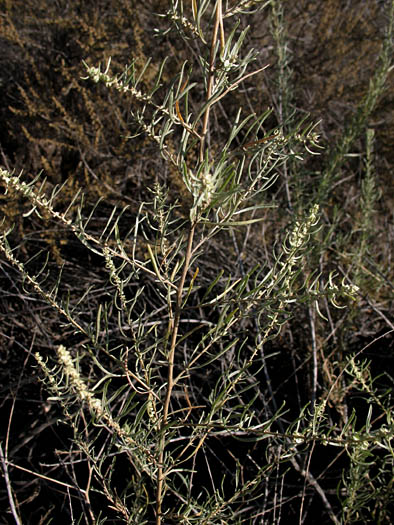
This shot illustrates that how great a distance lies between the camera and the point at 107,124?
2.93 meters

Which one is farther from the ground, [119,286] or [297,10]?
[119,286]

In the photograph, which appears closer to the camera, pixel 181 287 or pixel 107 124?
pixel 181 287

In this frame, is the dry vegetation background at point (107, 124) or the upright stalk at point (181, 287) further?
the dry vegetation background at point (107, 124)

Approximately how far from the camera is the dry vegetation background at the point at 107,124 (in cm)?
218

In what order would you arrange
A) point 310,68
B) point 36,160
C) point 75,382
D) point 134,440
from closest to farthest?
point 75,382, point 134,440, point 36,160, point 310,68

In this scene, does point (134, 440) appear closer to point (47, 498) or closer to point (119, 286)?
point (119, 286)

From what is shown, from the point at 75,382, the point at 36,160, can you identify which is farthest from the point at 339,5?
the point at 75,382

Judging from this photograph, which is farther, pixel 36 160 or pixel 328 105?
pixel 328 105

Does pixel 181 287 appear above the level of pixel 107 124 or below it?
above

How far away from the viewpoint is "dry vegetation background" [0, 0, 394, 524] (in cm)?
218

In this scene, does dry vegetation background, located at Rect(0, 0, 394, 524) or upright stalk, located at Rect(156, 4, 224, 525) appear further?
dry vegetation background, located at Rect(0, 0, 394, 524)

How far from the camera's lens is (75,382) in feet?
1.65

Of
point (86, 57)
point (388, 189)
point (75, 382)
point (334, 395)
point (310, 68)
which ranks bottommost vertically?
point (388, 189)

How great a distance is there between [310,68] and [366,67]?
0.47 metres
